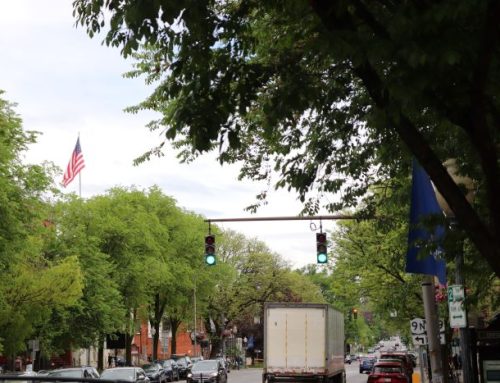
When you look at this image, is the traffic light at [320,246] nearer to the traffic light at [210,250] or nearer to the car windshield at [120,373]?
the traffic light at [210,250]

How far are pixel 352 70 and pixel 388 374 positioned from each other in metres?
28.9

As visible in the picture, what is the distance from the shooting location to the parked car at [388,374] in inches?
1367

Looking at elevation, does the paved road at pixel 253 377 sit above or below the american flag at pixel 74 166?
below

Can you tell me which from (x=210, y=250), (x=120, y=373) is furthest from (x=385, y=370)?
(x=210, y=250)

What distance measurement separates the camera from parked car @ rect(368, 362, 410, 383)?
34.7 metres

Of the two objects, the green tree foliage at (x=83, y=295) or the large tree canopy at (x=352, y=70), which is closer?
the large tree canopy at (x=352, y=70)

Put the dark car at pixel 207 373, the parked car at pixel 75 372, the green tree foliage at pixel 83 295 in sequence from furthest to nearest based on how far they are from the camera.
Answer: the green tree foliage at pixel 83 295 → the dark car at pixel 207 373 → the parked car at pixel 75 372

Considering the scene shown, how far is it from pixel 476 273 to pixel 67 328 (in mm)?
36979

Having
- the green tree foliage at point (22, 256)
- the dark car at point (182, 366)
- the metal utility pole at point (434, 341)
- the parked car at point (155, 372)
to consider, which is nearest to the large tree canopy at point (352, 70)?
the metal utility pole at point (434, 341)

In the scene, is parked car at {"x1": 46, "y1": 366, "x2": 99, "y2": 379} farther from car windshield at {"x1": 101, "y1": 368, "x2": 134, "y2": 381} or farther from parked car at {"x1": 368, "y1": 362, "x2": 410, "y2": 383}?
parked car at {"x1": 368, "y1": 362, "x2": 410, "y2": 383}

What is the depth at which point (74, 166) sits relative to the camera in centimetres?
4888

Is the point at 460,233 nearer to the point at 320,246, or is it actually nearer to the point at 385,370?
the point at 320,246

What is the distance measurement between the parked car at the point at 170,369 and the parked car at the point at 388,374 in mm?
21724

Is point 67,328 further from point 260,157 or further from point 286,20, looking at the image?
point 286,20
